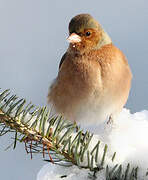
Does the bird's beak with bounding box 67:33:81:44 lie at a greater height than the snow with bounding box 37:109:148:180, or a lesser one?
greater

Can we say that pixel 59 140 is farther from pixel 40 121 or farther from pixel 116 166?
pixel 116 166

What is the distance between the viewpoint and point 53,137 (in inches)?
53.1

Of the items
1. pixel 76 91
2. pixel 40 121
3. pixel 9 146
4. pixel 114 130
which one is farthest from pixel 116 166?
pixel 76 91

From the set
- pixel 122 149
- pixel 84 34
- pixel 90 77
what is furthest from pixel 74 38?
pixel 122 149

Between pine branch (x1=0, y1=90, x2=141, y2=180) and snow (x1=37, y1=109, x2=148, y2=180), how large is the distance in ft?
0.12

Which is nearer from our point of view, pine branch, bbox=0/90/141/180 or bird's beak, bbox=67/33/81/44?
pine branch, bbox=0/90/141/180

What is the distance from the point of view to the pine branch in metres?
1.27

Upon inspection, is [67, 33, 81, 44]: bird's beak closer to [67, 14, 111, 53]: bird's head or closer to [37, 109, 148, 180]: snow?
[67, 14, 111, 53]: bird's head

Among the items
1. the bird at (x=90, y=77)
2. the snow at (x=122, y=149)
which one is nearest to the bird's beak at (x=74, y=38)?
the bird at (x=90, y=77)

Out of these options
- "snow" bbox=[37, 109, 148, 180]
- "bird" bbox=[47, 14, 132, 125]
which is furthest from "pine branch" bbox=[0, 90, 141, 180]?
"bird" bbox=[47, 14, 132, 125]

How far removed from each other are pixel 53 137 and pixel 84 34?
1.47m

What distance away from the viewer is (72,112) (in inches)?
106

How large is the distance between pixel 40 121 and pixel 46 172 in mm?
311

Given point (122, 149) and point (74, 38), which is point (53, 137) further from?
point (74, 38)
